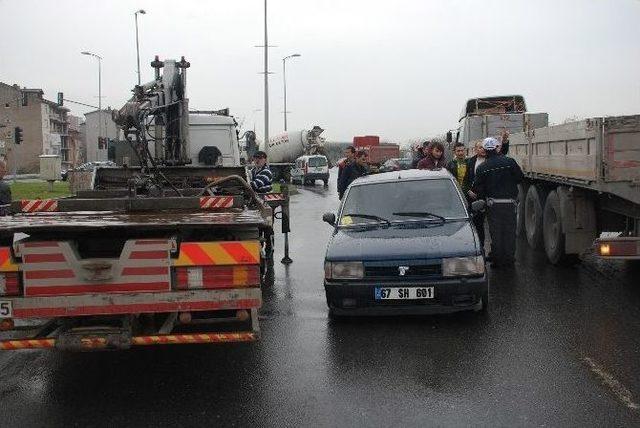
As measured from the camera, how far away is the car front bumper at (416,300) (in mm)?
6199

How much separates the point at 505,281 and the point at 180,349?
4.51 metres

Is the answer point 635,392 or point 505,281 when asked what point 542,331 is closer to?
point 635,392

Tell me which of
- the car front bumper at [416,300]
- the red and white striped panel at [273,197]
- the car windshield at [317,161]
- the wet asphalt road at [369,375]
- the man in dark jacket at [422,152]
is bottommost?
the wet asphalt road at [369,375]

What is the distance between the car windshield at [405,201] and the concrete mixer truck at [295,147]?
36049 mm

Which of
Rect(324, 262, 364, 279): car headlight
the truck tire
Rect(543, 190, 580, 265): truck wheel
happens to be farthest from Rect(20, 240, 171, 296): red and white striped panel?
the truck tire

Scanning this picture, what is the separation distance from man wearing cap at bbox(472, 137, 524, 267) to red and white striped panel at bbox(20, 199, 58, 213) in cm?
562

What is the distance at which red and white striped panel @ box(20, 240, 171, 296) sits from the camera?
4.67 metres

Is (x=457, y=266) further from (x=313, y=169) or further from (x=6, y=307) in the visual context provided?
(x=313, y=169)

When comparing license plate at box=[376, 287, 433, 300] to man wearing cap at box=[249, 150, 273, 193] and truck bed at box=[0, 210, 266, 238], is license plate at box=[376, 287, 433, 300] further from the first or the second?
man wearing cap at box=[249, 150, 273, 193]

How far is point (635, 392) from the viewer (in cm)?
449

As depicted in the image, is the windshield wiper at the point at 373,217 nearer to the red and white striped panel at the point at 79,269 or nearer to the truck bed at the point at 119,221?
the truck bed at the point at 119,221

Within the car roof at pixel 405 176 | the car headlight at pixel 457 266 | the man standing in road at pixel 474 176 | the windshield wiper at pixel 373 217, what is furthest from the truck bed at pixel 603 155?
the windshield wiper at pixel 373 217

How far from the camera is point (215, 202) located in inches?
227

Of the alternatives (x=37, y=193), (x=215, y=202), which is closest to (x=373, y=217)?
(x=215, y=202)
